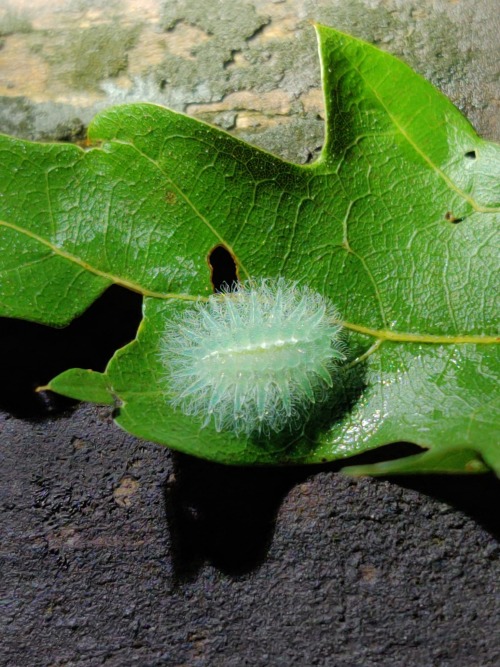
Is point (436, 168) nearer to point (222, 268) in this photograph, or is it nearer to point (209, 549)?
point (222, 268)

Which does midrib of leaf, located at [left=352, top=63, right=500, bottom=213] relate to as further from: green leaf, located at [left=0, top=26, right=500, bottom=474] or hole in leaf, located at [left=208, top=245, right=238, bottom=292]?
hole in leaf, located at [left=208, top=245, right=238, bottom=292]

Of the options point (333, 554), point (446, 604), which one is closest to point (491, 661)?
point (446, 604)

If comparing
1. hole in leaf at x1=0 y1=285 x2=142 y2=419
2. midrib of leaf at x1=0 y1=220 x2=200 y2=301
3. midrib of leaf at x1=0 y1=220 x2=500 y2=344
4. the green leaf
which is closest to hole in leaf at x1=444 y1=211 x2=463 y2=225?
the green leaf

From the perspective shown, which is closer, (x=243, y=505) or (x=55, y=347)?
(x=243, y=505)

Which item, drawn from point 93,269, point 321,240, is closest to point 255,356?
point 321,240

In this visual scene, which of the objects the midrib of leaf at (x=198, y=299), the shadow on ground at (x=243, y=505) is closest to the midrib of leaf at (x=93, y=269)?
the midrib of leaf at (x=198, y=299)

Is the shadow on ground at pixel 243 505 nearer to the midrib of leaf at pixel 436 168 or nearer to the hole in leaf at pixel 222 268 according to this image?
the hole in leaf at pixel 222 268

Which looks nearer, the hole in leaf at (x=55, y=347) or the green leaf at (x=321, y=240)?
the green leaf at (x=321, y=240)
